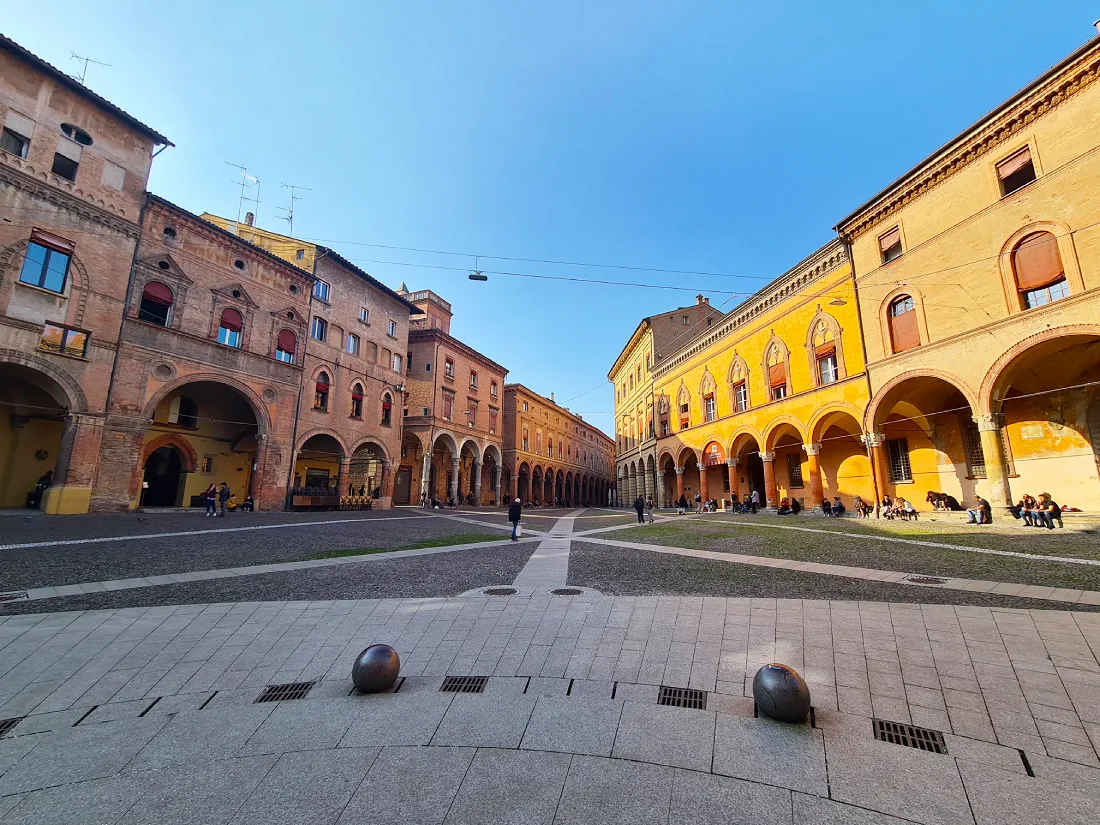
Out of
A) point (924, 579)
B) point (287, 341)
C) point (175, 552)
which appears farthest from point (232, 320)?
point (924, 579)

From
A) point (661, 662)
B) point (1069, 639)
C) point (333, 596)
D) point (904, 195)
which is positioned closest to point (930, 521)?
point (904, 195)

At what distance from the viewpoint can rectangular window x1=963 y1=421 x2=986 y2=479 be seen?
17906 mm

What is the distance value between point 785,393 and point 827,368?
2.55 metres

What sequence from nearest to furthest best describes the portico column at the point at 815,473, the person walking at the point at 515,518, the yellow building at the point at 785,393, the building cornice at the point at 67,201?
the person walking at the point at 515,518, the building cornice at the point at 67,201, the yellow building at the point at 785,393, the portico column at the point at 815,473

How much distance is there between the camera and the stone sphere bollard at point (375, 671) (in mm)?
4098

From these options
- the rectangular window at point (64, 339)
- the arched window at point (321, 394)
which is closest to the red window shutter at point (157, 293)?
the rectangular window at point (64, 339)

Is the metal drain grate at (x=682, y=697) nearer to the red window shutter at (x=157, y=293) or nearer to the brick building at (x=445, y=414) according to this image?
the red window shutter at (x=157, y=293)

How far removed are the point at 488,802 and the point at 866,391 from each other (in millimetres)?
22193

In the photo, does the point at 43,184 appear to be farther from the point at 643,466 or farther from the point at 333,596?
the point at 643,466

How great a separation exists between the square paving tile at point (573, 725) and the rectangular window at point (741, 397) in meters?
26.3

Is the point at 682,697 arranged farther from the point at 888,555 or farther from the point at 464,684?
the point at 888,555

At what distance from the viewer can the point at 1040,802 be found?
266 cm

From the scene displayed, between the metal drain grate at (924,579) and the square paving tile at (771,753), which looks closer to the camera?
the square paving tile at (771,753)

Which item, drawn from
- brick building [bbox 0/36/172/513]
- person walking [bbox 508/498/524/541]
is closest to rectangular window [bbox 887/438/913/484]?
person walking [bbox 508/498/524/541]
